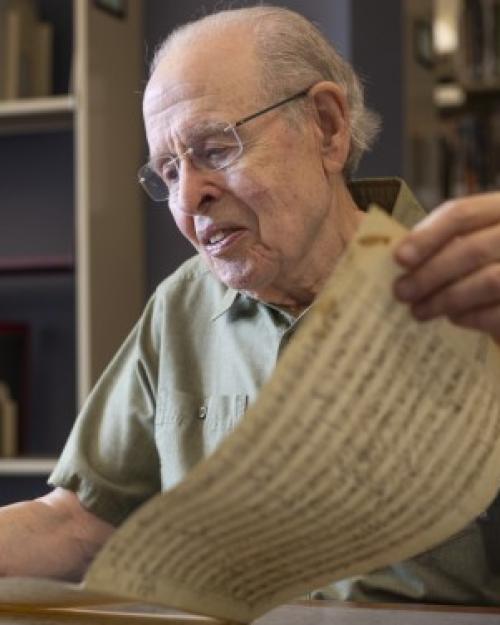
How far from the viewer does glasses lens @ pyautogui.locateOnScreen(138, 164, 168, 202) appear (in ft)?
5.18

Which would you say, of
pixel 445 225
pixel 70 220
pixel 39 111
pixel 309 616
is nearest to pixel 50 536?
pixel 309 616

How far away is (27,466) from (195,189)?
1.59 metres

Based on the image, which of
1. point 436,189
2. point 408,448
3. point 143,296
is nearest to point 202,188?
point 408,448

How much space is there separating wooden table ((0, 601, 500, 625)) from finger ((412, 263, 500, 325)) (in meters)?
0.33

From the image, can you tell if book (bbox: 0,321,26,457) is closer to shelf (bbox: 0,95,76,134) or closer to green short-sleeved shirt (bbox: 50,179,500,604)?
shelf (bbox: 0,95,76,134)

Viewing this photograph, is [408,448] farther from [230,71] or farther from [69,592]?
[230,71]

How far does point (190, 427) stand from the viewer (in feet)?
5.15

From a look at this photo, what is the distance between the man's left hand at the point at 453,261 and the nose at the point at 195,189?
0.59 metres

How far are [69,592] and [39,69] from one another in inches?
93.5

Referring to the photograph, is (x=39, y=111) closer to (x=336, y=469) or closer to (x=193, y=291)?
(x=193, y=291)

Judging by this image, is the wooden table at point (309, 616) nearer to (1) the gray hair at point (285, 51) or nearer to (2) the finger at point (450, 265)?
(2) the finger at point (450, 265)

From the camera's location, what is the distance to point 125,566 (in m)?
0.86

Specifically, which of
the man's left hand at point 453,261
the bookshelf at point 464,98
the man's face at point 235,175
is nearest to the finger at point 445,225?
the man's left hand at point 453,261

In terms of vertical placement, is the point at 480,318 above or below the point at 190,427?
above
